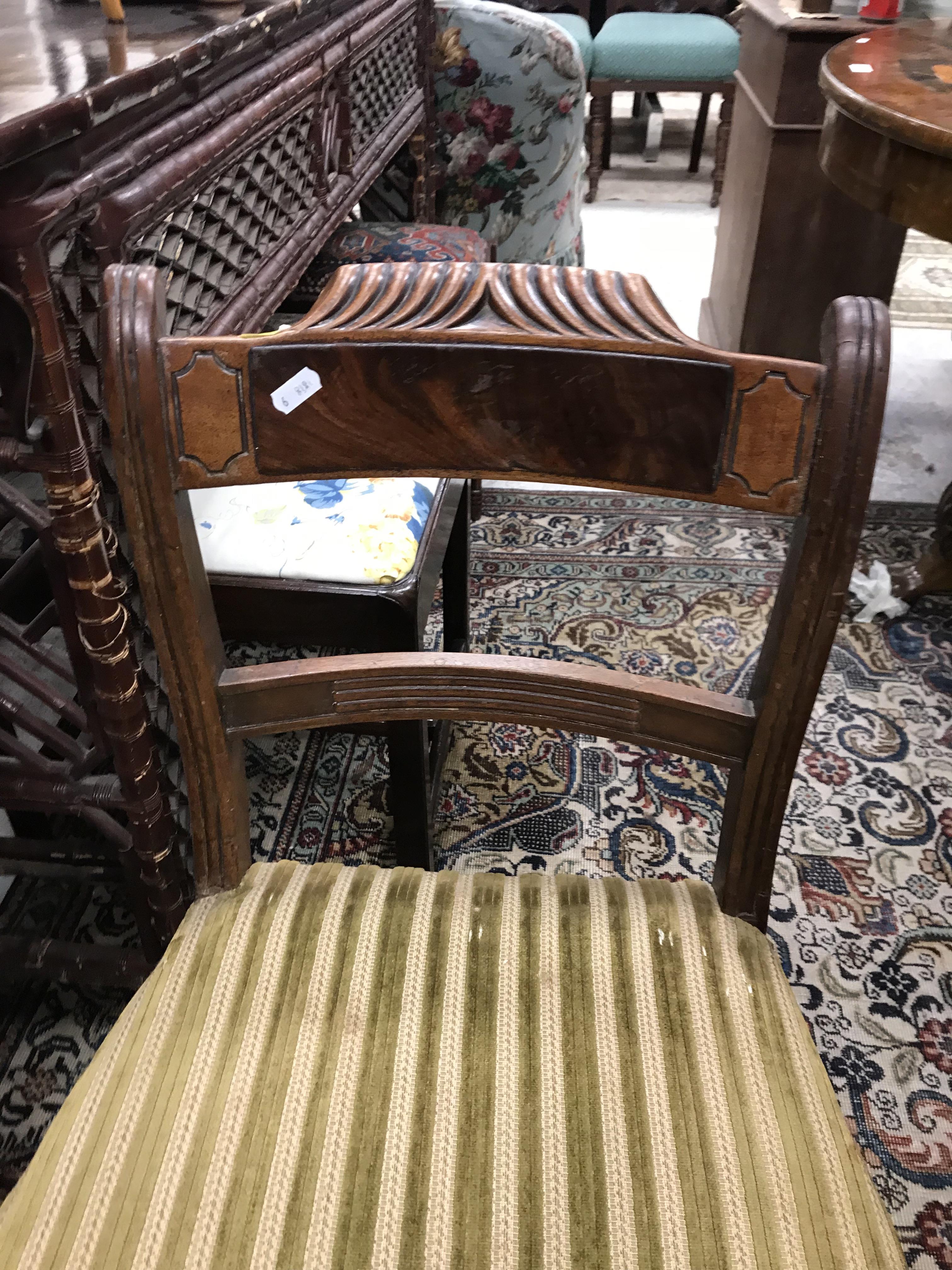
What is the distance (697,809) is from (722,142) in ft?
10.6

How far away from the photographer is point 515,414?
54cm

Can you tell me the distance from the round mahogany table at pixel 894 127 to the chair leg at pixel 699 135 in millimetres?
2505

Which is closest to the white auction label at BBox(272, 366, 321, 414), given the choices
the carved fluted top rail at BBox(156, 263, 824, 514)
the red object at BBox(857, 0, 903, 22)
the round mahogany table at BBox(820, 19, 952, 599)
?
the carved fluted top rail at BBox(156, 263, 824, 514)

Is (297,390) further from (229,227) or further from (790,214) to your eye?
(790,214)

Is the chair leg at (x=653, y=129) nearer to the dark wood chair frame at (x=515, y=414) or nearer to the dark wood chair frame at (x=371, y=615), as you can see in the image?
the dark wood chair frame at (x=371, y=615)

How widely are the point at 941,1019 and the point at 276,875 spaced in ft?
2.74

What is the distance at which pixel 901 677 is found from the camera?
5.07 ft

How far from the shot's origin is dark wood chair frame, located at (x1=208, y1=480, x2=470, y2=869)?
35.1 inches

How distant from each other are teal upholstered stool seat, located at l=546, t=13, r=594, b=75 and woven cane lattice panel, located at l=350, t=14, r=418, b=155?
207 centimetres

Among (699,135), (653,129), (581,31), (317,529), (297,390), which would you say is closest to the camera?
(297,390)

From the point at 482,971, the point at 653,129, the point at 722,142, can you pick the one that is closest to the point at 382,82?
the point at 482,971

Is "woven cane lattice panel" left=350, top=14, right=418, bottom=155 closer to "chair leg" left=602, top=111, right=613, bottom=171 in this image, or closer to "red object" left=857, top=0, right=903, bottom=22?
"red object" left=857, top=0, right=903, bottom=22

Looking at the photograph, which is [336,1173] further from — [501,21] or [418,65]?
[501,21]

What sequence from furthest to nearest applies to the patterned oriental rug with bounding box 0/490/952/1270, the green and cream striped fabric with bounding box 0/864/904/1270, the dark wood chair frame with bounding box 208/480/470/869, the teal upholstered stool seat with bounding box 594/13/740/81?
the teal upholstered stool seat with bounding box 594/13/740/81, the patterned oriental rug with bounding box 0/490/952/1270, the dark wood chair frame with bounding box 208/480/470/869, the green and cream striped fabric with bounding box 0/864/904/1270
